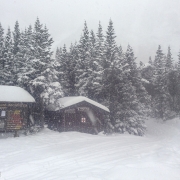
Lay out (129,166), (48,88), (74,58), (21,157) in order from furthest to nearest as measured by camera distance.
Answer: (74,58) < (48,88) < (21,157) < (129,166)

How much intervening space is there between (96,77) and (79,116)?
27.1 ft

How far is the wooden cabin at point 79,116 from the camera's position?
78.3 ft

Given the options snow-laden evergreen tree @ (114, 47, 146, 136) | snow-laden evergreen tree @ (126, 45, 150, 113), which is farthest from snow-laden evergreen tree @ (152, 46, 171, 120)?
snow-laden evergreen tree @ (114, 47, 146, 136)

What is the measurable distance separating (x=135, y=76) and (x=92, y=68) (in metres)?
7.33

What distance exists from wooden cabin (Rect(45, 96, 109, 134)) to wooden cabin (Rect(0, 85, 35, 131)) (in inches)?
155

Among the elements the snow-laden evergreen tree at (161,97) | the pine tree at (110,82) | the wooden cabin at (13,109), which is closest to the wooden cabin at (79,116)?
the pine tree at (110,82)

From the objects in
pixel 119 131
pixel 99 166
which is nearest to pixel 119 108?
pixel 119 131

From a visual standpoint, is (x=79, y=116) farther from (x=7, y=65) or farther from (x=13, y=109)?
(x=7, y=65)

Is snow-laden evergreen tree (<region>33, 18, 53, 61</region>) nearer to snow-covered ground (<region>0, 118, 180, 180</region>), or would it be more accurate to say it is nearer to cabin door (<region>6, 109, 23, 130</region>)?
cabin door (<region>6, 109, 23, 130</region>)

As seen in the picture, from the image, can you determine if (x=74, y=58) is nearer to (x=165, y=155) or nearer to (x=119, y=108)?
(x=119, y=108)

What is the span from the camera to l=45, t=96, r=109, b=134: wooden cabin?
23875mm

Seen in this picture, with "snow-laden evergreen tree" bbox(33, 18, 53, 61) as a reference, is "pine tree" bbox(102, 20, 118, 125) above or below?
below

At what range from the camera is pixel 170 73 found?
4444 cm

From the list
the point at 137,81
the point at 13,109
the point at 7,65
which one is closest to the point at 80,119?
the point at 13,109
